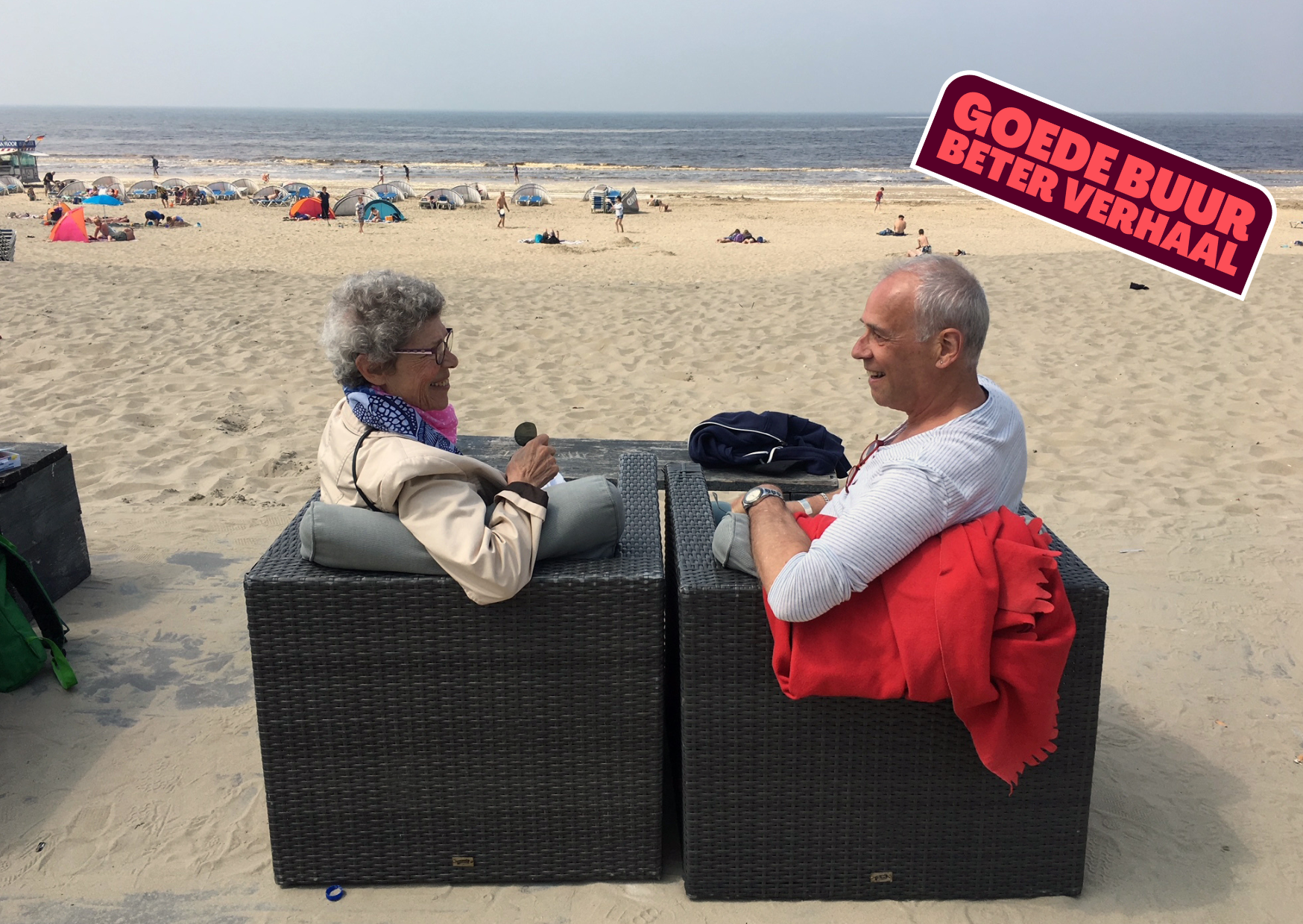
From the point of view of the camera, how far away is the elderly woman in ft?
6.68

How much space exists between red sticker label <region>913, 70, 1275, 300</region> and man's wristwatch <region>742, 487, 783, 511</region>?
5.67m

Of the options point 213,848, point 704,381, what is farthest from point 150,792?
point 704,381

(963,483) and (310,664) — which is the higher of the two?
(963,483)

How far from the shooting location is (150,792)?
2.71 metres

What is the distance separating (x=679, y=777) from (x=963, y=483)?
1.21 meters

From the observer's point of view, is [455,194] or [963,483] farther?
[455,194]

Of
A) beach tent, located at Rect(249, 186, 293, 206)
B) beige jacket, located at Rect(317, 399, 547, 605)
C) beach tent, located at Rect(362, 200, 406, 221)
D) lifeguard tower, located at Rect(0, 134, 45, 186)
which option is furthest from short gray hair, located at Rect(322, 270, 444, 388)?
lifeguard tower, located at Rect(0, 134, 45, 186)

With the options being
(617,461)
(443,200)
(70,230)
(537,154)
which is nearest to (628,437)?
(617,461)

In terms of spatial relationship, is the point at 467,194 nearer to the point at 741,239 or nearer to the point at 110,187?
the point at 110,187

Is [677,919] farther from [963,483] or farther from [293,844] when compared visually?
[963,483]

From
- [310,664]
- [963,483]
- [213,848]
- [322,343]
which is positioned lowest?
[213,848]

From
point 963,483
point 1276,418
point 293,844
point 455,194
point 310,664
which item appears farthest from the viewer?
point 455,194

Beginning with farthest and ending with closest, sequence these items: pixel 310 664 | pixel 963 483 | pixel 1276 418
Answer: pixel 1276 418
pixel 310 664
pixel 963 483

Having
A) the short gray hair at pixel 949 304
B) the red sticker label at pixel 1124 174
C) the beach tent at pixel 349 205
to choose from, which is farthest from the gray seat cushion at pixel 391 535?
the beach tent at pixel 349 205
